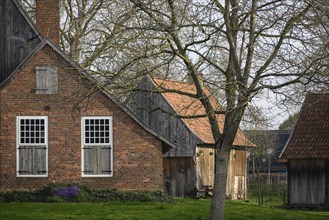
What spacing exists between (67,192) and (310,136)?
1578cm

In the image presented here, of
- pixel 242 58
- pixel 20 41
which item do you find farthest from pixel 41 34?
pixel 242 58

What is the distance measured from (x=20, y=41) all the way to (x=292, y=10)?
1871 centimetres

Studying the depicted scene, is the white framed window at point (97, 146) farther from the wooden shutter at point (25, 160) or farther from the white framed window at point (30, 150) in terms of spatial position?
the wooden shutter at point (25, 160)

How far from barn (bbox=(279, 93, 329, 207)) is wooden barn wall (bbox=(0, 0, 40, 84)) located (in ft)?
48.2

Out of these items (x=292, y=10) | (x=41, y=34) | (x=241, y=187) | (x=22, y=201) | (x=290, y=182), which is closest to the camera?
(x=292, y=10)

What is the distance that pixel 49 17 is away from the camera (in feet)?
115

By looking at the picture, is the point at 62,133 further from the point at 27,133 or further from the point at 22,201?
the point at 22,201

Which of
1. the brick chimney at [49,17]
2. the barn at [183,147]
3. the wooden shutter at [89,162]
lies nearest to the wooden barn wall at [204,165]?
the barn at [183,147]

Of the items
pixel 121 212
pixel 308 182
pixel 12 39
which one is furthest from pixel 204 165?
Answer: pixel 121 212

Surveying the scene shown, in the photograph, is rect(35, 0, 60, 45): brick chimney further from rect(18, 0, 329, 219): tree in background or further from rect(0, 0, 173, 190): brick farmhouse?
rect(18, 0, 329, 219): tree in background

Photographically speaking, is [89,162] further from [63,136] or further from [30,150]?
[30,150]

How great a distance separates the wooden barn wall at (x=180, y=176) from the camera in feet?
139

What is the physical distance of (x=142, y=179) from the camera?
110 ft

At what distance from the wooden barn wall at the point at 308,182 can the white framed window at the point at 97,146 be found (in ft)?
41.1
